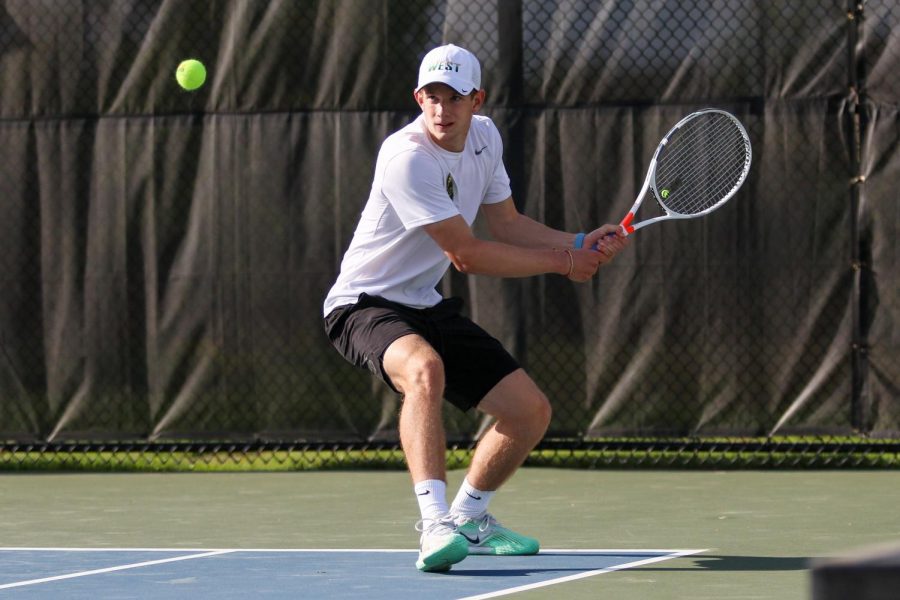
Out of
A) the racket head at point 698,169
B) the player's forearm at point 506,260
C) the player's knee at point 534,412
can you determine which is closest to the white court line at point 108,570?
the player's knee at point 534,412

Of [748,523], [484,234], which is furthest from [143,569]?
[484,234]

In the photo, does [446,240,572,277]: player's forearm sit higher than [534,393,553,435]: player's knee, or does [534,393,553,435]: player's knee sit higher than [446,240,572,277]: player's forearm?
[446,240,572,277]: player's forearm

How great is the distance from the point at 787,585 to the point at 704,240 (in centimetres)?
308

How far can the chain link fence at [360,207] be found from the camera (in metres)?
6.41

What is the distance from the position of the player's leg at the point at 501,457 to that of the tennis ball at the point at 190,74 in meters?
3.10

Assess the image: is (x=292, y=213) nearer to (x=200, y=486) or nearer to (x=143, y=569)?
(x=200, y=486)

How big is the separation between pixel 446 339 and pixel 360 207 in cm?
253

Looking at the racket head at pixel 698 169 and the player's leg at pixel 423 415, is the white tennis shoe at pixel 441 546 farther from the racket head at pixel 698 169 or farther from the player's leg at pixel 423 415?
the racket head at pixel 698 169

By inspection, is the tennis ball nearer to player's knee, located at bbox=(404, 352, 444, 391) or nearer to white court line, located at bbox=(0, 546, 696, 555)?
white court line, located at bbox=(0, 546, 696, 555)

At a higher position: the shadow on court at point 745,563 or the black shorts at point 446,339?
the black shorts at point 446,339

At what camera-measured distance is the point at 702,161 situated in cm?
541

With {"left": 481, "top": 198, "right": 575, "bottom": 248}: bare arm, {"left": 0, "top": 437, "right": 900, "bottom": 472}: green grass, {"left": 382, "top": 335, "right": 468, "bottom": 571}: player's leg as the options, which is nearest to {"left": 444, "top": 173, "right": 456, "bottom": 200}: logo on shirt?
{"left": 481, "top": 198, "right": 575, "bottom": 248}: bare arm

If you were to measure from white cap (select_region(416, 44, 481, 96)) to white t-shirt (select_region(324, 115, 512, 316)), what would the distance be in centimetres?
19

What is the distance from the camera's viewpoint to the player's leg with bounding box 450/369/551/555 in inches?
166
